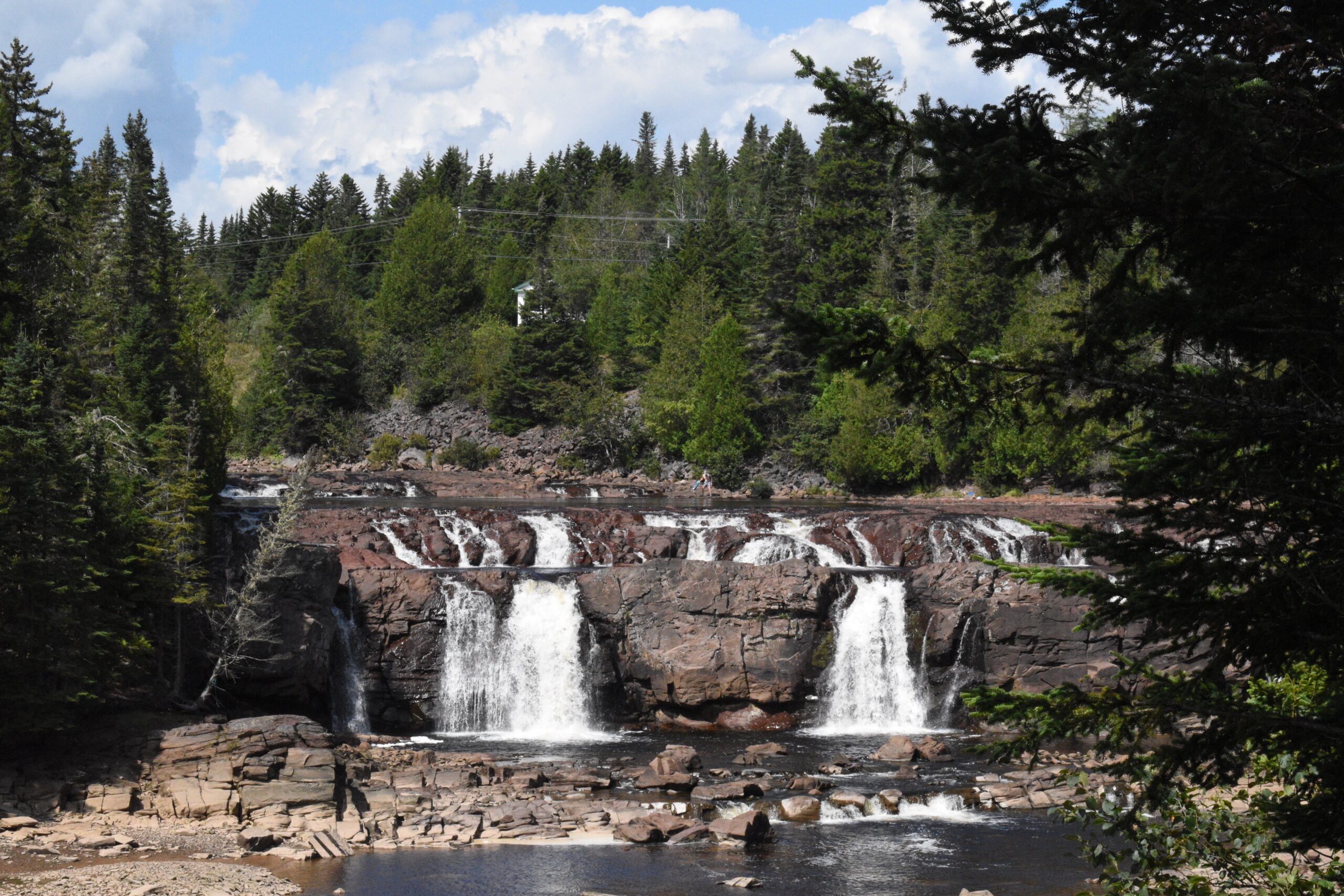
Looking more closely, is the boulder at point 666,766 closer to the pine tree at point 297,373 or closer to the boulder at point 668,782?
the boulder at point 668,782

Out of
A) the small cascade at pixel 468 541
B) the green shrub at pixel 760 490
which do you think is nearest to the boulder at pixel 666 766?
the small cascade at pixel 468 541

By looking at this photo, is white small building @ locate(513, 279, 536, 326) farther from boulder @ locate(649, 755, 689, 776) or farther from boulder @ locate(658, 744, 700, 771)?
boulder @ locate(649, 755, 689, 776)

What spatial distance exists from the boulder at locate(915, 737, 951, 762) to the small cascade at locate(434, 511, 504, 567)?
48.5 feet

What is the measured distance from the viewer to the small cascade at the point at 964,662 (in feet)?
103

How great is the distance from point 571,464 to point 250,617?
43879mm

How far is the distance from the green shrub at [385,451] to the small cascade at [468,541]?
109ft

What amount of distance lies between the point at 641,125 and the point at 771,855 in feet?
462

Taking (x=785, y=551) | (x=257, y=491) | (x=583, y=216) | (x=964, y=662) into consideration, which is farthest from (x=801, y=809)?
(x=583, y=216)

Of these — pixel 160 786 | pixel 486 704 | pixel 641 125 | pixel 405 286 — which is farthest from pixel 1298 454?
pixel 641 125

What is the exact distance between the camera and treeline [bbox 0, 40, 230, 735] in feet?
75.8

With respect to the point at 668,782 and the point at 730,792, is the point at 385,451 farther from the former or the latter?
the point at 730,792

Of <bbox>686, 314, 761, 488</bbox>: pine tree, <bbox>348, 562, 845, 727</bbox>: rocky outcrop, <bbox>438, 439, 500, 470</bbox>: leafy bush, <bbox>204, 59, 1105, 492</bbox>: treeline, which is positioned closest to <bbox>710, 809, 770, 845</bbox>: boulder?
<bbox>348, 562, 845, 727</bbox>: rocky outcrop

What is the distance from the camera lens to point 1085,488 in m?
57.9

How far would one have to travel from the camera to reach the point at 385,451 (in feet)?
233
